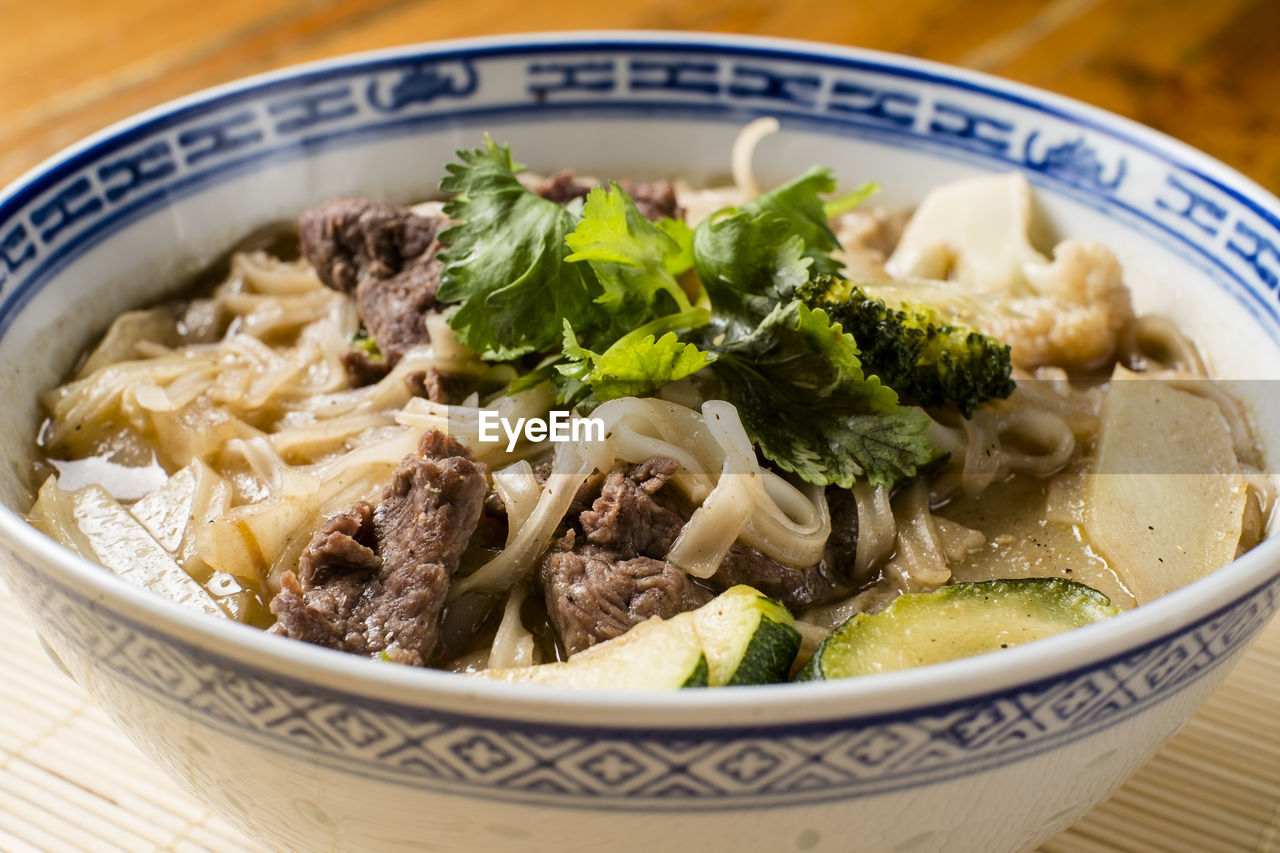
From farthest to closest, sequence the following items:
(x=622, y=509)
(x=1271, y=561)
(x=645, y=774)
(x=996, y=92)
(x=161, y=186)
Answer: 1. (x=996, y=92)
2. (x=161, y=186)
3. (x=622, y=509)
4. (x=1271, y=561)
5. (x=645, y=774)

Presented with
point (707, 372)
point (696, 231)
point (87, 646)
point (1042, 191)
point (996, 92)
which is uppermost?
point (996, 92)

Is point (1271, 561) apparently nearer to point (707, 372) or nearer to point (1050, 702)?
point (1050, 702)

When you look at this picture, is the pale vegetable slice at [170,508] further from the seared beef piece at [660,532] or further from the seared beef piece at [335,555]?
the seared beef piece at [660,532]

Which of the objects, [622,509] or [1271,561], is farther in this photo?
[622,509]

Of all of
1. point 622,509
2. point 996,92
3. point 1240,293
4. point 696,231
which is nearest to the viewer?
point 622,509

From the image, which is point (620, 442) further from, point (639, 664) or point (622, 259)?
point (639, 664)

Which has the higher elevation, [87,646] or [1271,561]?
[1271,561]

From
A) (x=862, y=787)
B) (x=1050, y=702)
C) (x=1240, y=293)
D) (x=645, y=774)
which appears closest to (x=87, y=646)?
(x=645, y=774)

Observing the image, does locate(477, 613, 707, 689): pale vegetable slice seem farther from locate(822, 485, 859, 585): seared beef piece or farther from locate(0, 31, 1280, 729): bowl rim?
locate(822, 485, 859, 585): seared beef piece
